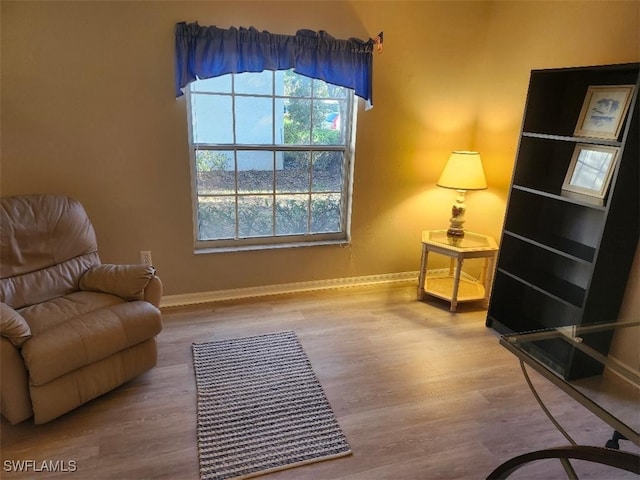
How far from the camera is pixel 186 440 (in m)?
1.90

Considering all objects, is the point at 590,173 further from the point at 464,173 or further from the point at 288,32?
the point at 288,32

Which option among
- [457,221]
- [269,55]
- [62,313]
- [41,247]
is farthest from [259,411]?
[269,55]

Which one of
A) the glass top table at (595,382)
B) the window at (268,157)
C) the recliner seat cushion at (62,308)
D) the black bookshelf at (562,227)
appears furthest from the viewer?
Result: the window at (268,157)

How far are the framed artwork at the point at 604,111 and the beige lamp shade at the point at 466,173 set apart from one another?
26.7 inches

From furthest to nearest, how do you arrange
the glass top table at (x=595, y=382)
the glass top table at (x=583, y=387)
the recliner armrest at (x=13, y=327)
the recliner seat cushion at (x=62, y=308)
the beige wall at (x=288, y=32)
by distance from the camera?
the beige wall at (x=288, y=32) → the recliner seat cushion at (x=62, y=308) → the recliner armrest at (x=13, y=327) → the glass top table at (x=595, y=382) → the glass top table at (x=583, y=387)

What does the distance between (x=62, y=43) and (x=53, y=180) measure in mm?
811

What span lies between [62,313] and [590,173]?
296 centimetres

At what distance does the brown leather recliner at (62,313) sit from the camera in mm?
1822

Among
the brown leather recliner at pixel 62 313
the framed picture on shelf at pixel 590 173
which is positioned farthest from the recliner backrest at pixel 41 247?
the framed picture on shelf at pixel 590 173

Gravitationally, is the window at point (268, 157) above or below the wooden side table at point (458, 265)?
above

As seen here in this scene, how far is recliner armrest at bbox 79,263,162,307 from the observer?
7.50ft

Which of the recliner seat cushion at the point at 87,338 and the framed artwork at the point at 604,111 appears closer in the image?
the recliner seat cushion at the point at 87,338

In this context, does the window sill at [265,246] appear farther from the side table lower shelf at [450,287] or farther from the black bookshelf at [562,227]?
the black bookshelf at [562,227]

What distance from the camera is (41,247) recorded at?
2336mm
